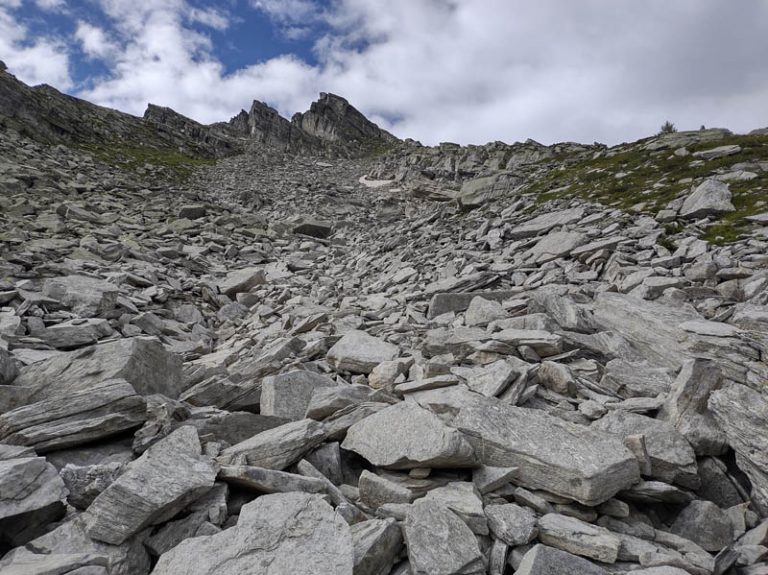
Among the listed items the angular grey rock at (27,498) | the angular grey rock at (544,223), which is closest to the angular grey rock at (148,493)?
the angular grey rock at (27,498)

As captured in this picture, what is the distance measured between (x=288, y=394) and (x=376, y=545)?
437 cm

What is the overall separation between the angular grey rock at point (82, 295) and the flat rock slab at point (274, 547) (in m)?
13.0

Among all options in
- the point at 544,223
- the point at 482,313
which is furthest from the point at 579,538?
the point at 544,223

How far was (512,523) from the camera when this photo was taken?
498cm

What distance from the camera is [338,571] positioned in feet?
13.2

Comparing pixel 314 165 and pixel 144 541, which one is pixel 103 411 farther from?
pixel 314 165

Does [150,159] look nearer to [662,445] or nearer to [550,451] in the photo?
[550,451]

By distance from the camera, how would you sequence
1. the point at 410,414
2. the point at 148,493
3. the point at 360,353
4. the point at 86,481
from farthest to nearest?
the point at 360,353
the point at 410,414
the point at 86,481
the point at 148,493

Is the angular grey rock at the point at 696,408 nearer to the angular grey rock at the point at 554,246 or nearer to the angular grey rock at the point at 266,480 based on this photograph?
the angular grey rock at the point at 266,480

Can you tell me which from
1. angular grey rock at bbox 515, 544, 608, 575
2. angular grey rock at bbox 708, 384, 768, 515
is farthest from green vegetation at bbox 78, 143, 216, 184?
angular grey rock at bbox 708, 384, 768, 515

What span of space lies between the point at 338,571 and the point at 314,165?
88.9m

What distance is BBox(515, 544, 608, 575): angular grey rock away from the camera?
14.1 feet

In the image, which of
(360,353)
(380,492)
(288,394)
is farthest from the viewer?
(360,353)

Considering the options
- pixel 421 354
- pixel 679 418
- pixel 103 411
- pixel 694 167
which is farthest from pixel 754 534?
pixel 694 167
